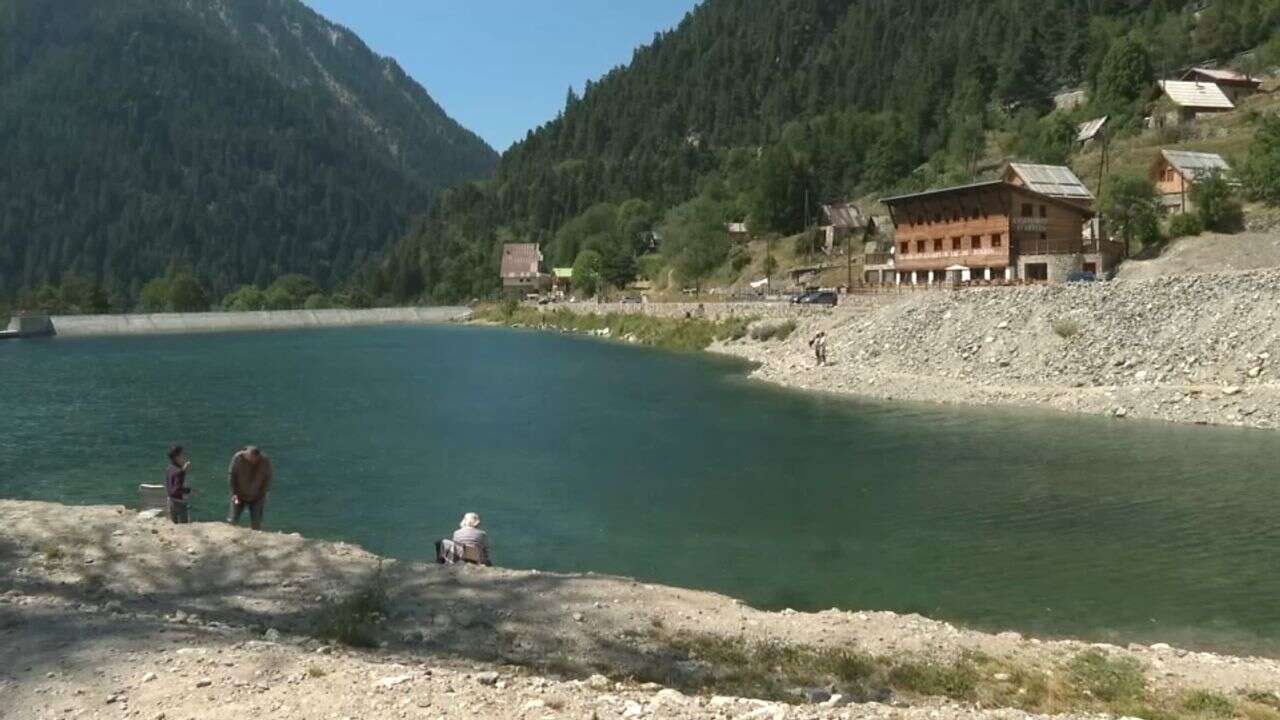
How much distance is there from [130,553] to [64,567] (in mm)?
1173

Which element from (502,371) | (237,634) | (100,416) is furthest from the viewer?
(502,371)

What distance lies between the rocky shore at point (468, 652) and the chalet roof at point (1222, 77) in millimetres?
133419

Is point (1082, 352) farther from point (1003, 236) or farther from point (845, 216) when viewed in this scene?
point (845, 216)

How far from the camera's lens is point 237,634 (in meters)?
13.1

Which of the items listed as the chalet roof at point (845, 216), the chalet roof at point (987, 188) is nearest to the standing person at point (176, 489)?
the chalet roof at point (987, 188)

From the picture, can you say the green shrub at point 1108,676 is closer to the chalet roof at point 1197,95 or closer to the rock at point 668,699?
the rock at point 668,699

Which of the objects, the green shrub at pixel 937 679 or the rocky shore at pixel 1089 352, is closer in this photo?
the green shrub at pixel 937 679

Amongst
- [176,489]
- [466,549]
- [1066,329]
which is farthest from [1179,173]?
[176,489]

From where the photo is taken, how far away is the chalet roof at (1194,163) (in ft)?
279

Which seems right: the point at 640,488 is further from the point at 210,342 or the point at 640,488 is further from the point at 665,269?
Result: the point at 665,269

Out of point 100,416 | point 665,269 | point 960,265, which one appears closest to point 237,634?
point 100,416

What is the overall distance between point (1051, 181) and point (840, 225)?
37.1m

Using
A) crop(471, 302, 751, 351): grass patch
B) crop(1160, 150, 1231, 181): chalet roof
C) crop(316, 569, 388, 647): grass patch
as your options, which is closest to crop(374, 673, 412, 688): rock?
crop(316, 569, 388, 647): grass patch

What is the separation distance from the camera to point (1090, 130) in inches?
4793
